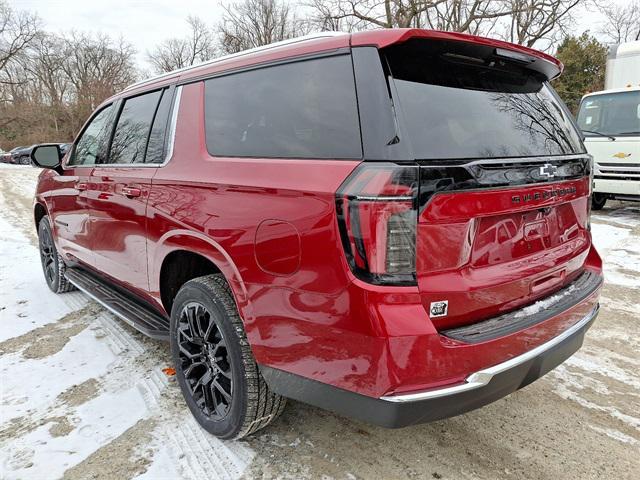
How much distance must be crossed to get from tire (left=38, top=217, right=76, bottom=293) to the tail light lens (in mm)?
3837

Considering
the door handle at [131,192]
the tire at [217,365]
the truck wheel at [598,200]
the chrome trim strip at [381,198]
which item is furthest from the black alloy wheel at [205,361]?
the truck wheel at [598,200]

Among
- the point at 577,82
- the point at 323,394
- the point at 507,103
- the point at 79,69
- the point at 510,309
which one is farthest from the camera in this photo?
the point at 79,69

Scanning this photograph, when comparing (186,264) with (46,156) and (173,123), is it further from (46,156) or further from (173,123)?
(46,156)

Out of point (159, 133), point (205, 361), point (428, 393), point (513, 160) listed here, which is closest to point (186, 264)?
point (205, 361)

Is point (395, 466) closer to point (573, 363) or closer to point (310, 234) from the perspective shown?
point (310, 234)

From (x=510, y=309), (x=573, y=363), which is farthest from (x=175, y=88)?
(x=573, y=363)

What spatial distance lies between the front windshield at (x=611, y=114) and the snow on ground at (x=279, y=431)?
6.54 m

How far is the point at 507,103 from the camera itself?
6.78 feet

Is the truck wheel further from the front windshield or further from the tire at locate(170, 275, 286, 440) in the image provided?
the tire at locate(170, 275, 286, 440)

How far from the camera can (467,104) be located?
1895mm

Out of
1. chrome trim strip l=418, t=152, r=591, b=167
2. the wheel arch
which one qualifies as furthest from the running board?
chrome trim strip l=418, t=152, r=591, b=167

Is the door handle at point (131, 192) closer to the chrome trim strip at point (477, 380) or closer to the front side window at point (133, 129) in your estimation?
the front side window at point (133, 129)

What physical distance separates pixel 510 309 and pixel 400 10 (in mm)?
24740

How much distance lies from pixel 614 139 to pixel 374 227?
879 cm
